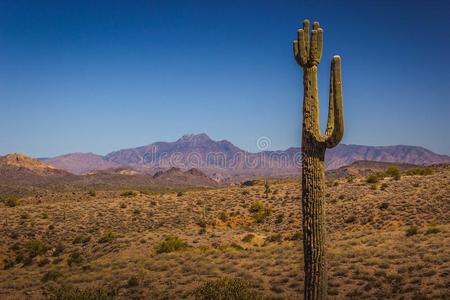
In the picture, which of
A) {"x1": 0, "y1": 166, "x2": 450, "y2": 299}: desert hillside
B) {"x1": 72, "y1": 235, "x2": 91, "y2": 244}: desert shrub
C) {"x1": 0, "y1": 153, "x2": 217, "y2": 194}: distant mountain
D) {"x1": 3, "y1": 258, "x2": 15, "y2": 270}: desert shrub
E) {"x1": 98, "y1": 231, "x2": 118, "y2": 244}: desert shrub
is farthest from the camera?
{"x1": 0, "y1": 153, "x2": 217, "y2": 194}: distant mountain

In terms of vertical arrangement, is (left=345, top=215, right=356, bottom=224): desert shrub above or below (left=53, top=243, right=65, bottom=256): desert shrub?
above

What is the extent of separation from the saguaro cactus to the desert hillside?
492 cm

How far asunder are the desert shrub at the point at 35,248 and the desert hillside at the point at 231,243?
99mm

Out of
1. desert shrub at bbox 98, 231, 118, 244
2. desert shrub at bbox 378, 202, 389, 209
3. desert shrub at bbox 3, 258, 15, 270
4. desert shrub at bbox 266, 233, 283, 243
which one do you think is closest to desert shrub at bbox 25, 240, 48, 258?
desert shrub at bbox 3, 258, 15, 270

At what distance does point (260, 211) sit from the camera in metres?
A: 35.7

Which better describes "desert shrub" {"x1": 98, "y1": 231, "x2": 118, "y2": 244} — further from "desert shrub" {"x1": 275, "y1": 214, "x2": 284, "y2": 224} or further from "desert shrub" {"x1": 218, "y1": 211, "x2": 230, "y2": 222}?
"desert shrub" {"x1": 275, "y1": 214, "x2": 284, "y2": 224}

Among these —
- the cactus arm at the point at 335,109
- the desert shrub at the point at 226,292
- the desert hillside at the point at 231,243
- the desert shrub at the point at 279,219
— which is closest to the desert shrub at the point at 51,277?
the desert hillside at the point at 231,243

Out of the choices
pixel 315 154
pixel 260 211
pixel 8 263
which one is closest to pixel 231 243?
pixel 260 211

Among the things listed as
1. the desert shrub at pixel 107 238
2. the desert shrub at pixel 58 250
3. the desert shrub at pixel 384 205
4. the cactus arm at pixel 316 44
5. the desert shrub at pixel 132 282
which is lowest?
the desert shrub at pixel 58 250

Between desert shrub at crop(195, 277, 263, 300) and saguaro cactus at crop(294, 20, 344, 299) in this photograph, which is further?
desert shrub at crop(195, 277, 263, 300)

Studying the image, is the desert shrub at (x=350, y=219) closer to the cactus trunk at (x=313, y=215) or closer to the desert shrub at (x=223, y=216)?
the desert shrub at (x=223, y=216)

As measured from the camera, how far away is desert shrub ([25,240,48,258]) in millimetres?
25500

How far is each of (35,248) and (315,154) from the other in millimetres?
23588

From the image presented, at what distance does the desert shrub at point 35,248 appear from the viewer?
25.5m
